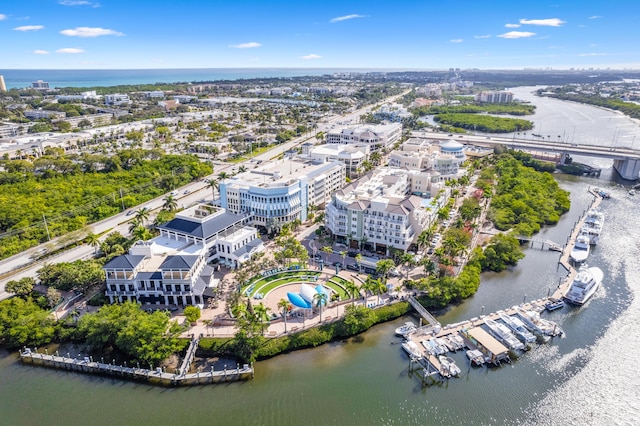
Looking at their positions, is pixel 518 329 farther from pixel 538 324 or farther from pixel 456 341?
pixel 456 341

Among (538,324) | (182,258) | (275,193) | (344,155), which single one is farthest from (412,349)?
(344,155)

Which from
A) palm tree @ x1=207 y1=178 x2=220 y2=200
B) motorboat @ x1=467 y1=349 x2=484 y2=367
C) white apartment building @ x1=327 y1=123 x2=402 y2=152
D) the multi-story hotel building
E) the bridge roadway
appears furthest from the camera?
white apartment building @ x1=327 y1=123 x2=402 y2=152

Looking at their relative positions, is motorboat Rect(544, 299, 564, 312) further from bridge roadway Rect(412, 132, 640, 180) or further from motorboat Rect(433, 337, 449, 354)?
bridge roadway Rect(412, 132, 640, 180)

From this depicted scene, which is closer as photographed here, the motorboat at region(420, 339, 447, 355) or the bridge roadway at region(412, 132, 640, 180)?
the motorboat at region(420, 339, 447, 355)

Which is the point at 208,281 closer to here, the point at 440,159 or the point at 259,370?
the point at 259,370

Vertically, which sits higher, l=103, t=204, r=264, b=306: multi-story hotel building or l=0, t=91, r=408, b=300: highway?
l=103, t=204, r=264, b=306: multi-story hotel building

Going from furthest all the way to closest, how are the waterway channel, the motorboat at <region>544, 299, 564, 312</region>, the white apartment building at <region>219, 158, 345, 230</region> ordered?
the white apartment building at <region>219, 158, 345, 230</region>
the motorboat at <region>544, 299, 564, 312</region>
the waterway channel

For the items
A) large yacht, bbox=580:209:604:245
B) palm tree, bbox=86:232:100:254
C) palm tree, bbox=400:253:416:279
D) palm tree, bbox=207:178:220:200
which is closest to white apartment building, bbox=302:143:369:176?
palm tree, bbox=207:178:220:200
